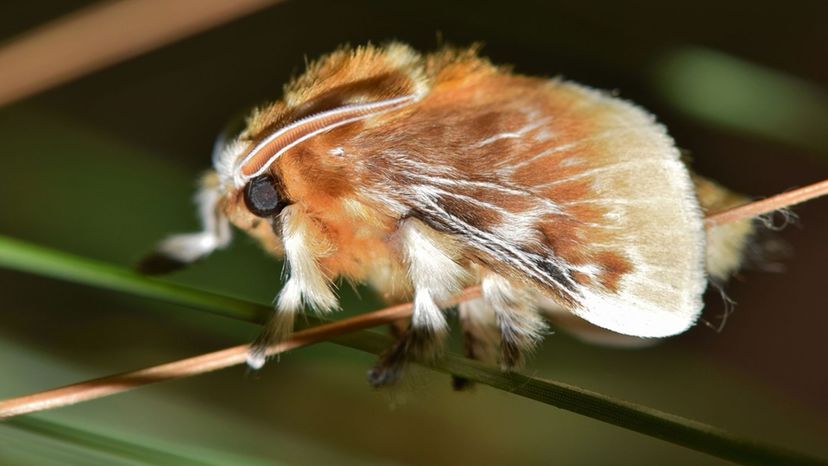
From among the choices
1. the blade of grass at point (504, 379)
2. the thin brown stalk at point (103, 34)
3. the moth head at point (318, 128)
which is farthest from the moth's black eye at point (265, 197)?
the thin brown stalk at point (103, 34)

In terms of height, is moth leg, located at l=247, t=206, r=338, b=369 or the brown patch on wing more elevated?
moth leg, located at l=247, t=206, r=338, b=369

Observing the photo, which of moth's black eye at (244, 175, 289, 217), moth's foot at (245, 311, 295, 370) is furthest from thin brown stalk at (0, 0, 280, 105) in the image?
moth's foot at (245, 311, 295, 370)

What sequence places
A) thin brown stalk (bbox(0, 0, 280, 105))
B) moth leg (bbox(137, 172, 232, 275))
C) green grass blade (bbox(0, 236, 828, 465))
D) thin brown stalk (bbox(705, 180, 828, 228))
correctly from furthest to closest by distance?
thin brown stalk (bbox(0, 0, 280, 105)) → moth leg (bbox(137, 172, 232, 275)) → thin brown stalk (bbox(705, 180, 828, 228)) → green grass blade (bbox(0, 236, 828, 465))

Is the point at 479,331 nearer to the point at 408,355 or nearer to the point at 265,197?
the point at 408,355

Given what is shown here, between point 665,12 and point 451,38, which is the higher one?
point 451,38

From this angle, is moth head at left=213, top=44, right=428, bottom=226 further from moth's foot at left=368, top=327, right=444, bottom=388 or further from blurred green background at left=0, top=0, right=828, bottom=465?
blurred green background at left=0, top=0, right=828, bottom=465

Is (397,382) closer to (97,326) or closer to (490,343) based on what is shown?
(490,343)

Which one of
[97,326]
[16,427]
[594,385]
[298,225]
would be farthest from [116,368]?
[594,385]
